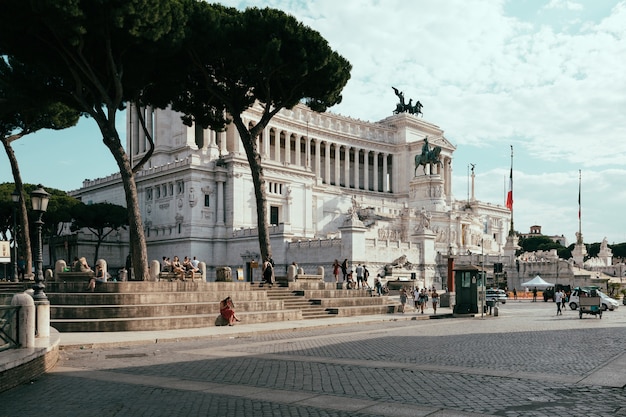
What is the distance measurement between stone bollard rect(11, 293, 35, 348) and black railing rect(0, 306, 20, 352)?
0.08m

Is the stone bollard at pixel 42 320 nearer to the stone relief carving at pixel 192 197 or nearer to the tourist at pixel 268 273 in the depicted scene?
the tourist at pixel 268 273

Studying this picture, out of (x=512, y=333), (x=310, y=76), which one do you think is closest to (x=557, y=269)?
(x=310, y=76)

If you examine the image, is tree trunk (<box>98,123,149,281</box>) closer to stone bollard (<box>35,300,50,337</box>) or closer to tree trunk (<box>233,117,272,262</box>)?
tree trunk (<box>233,117,272,262</box>)

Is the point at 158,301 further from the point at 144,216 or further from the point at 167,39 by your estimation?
the point at 144,216

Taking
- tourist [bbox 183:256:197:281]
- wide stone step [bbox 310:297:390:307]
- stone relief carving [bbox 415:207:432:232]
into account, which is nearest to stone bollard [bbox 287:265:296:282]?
wide stone step [bbox 310:297:390:307]

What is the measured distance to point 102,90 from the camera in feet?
91.2

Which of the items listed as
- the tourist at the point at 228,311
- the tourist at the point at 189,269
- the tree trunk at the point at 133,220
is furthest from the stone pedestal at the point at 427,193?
the tourist at the point at 228,311

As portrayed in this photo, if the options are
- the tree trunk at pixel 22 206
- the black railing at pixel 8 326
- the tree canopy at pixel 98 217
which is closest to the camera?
the black railing at pixel 8 326

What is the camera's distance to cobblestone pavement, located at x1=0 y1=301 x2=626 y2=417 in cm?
957

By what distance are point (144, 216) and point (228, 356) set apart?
54446 millimetres

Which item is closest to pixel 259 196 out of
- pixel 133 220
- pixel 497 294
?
pixel 133 220

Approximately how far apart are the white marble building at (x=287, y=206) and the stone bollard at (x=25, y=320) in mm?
27510

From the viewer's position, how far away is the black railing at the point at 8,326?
1202 centimetres

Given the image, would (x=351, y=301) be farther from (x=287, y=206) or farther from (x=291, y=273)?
(x=287, y=206)
